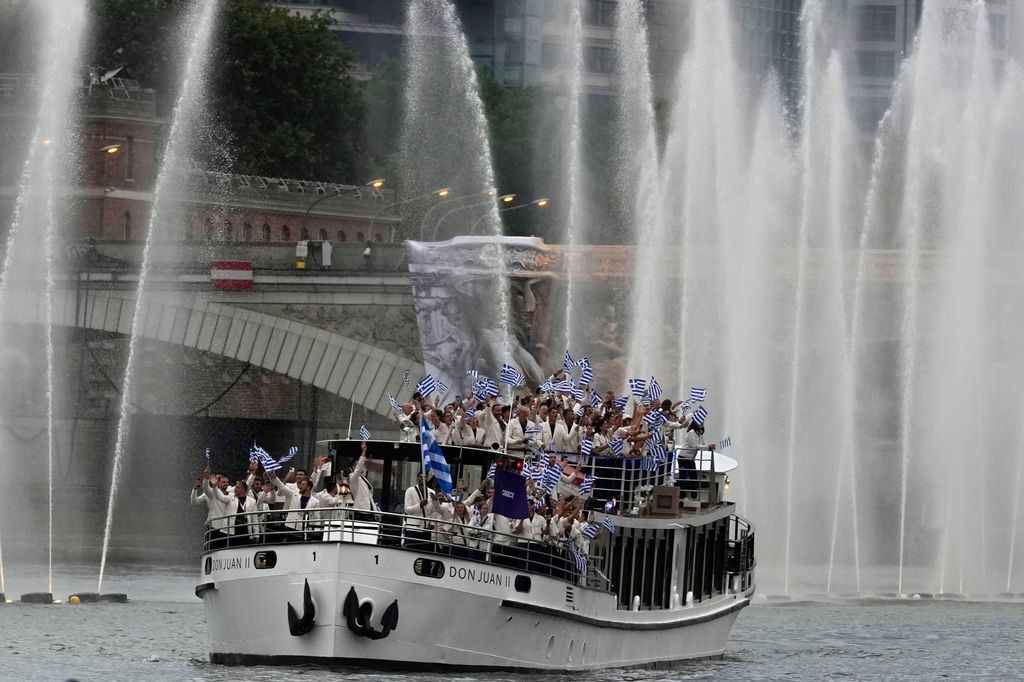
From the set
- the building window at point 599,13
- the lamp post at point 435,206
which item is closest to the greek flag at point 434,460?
the lamp post at point 435,206

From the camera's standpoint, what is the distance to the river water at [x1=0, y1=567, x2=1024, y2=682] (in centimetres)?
5269

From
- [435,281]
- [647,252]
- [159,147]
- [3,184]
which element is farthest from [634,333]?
[159,147]

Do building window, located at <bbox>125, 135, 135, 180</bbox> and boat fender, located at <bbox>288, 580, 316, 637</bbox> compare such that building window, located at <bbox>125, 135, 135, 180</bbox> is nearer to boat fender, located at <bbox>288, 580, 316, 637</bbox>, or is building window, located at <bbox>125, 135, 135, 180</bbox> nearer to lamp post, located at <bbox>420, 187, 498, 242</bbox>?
lamp post, located at <bbox>420, 187, 498, 242</bbox>

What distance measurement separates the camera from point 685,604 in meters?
58.0

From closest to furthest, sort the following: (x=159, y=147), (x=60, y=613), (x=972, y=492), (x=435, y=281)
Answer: (x=60, y=613) < (x=972, y=492) < (x=435, y=281) < (x=159, y=147)

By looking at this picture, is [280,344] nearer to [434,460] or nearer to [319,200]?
[319,200]

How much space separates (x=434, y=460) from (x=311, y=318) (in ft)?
145

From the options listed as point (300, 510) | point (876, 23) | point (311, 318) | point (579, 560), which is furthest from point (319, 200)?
point (300, 510)

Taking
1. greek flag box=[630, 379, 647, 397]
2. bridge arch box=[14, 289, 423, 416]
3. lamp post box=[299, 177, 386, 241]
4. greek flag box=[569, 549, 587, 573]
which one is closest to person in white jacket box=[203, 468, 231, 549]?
greek flag box=[569, 549, 587, 573]

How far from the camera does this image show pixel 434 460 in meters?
50.3

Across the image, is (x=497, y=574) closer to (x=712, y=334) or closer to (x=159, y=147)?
(x=712, y=334)

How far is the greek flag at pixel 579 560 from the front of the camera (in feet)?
167

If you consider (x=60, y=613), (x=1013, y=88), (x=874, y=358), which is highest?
(x=1013, y=88)

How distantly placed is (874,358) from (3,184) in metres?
26.5
